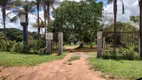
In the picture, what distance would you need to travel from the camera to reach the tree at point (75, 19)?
22406 mm

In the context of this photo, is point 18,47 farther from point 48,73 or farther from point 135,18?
point 135,18

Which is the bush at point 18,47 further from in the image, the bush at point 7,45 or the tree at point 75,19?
the tree at point 75,19

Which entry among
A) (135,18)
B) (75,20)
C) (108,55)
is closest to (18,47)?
(75,20)

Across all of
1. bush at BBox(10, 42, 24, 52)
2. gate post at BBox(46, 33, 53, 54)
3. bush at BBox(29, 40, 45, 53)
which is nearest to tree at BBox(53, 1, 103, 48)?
bush at BBox(29, 40, 45, 53)

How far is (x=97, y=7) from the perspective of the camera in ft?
78.7

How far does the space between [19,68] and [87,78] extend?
3980 mm

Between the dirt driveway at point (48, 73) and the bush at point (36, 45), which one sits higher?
the bush at point (36, 45)

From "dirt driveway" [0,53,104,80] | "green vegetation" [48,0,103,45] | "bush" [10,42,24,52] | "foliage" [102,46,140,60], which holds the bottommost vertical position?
"dirt driveway" [0,53,104,80]

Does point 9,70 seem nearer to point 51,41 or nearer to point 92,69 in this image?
point 92,69

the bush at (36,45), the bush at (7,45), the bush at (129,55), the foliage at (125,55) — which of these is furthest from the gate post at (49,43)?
the bush at (129,55)

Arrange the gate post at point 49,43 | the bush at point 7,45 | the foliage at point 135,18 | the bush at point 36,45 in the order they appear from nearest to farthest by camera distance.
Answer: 1. the gate post at point 49,43
2. the bush at point 36,45
3. the bush at point 7,45
4. the foliage at point 135,18

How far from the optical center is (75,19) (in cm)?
2219

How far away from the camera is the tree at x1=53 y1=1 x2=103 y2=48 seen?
73.5 ft

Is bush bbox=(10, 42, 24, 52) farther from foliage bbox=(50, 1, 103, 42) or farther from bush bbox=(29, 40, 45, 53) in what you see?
foliage bbox=(50, 1, 103, 42)
